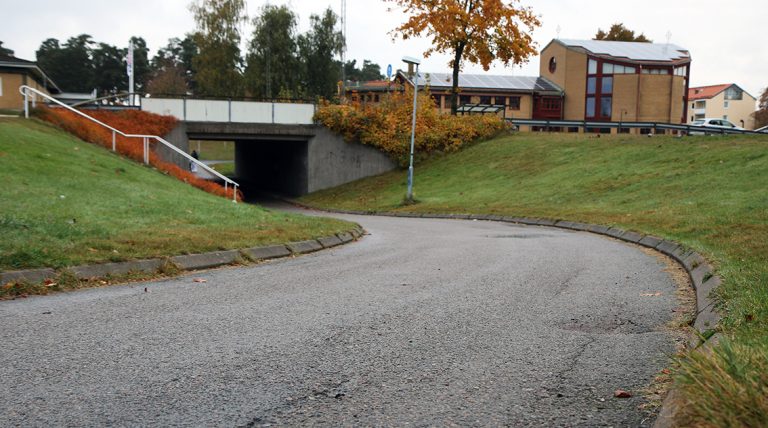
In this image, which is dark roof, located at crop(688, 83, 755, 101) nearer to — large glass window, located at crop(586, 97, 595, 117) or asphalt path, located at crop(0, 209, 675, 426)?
large glass window, located at crop(586, 97, 595, 117)

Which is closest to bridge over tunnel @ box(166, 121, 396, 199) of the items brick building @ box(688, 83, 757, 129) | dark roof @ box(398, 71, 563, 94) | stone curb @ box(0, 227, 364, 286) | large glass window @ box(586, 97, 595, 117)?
dark roof @ box(398, 71, 563, 94)

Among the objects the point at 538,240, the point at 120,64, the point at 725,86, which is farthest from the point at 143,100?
the point at 725,86

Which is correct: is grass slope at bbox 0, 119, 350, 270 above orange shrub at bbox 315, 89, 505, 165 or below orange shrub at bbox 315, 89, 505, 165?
below

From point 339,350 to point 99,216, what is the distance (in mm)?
8535

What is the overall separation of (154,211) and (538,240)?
8847 millimetres

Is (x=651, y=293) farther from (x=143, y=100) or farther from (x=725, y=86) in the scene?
(x=725, y=86)

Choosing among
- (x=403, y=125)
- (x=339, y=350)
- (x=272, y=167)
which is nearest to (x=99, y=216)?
(x=339, y=350)

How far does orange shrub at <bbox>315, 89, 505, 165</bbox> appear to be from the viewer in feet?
141

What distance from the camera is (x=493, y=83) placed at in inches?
2707

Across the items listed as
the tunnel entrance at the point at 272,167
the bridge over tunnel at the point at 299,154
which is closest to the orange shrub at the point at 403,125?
the bridge over tunnel at the point at 299,154

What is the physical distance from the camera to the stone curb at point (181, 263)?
8172 millimetres

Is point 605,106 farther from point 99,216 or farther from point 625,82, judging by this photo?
point 99,216

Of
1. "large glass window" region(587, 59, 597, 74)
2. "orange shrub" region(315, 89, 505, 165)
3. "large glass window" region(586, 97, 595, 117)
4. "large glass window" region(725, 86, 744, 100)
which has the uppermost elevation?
"large glass window" region(725, 86, 744, 100)

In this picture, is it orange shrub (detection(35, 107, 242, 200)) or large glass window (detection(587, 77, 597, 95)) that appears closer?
orange shrub (detection(35, 107, 242, 200))
